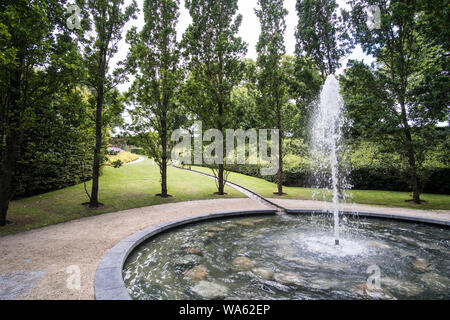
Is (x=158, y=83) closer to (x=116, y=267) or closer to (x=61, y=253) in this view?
(x=61, y=253)

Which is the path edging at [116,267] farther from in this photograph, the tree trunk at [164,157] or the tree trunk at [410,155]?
the tree trunk at [410,155]

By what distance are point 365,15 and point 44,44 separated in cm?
1529

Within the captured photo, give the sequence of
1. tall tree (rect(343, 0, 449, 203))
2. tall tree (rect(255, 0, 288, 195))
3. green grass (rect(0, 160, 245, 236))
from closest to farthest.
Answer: green grass (rect(0, 160, 245, 236)) < tall tree (rect(343, 0, 449, 203)) < tall tree (rect(255, 0, 288, 195))

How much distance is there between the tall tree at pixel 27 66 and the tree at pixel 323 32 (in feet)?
42.2

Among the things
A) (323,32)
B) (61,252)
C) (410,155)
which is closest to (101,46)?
(61,252)

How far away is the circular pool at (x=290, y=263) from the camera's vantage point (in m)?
3.80

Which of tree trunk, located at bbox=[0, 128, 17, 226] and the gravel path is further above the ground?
tree trunk, located at bbox=[0, 128, 17, 226]

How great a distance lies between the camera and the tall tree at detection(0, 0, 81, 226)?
255 inches

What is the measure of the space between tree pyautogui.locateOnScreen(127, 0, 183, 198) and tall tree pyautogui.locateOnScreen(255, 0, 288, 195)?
5.47 m

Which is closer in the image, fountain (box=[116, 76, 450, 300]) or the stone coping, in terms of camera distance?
fountain (box=[116, 76, 450, 300])

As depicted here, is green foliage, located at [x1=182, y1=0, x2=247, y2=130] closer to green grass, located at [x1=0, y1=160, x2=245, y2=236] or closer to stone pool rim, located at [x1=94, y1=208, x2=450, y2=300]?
green grass, located at [x1=0, y1=160, x2=245, y2=236]

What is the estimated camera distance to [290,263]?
4891 mm

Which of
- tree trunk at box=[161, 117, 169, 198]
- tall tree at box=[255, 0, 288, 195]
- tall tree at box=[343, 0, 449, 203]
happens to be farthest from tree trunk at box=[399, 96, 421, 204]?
tree trunk at box=[161, 117, 169, 198]

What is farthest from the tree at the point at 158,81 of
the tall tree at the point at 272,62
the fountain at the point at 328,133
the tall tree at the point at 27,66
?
the fountain at the point at 328,133
